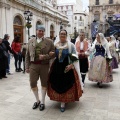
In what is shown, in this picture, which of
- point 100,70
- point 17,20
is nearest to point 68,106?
point 100,70

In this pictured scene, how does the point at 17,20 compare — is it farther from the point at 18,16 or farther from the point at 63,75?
the point at 63,75

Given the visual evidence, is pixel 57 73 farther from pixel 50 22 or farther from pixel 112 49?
pixel 50 22

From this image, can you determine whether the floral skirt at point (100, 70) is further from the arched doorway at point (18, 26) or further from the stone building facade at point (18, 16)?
the arched doorway at point (18, 26)

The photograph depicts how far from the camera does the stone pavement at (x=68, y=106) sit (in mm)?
3802

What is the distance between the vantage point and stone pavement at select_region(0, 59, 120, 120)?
3.80 meters

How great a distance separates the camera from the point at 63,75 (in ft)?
13.3

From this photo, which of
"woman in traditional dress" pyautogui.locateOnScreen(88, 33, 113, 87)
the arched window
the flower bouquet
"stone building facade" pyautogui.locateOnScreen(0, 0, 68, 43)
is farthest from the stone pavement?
the arched window

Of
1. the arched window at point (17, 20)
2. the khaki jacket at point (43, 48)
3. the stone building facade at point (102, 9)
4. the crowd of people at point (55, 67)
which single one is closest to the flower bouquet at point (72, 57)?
the crowd of people at point (55, 67)

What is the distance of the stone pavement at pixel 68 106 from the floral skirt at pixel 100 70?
30 centimetres

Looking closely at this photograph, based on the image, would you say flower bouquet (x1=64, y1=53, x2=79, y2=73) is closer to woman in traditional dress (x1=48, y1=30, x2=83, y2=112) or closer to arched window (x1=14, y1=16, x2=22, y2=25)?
woman in traditional dress (x1=48, y1=30, x2=83, y2=112)

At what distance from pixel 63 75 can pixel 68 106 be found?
756mm

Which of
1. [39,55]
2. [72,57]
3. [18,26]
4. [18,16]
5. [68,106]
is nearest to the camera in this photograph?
[39,55]

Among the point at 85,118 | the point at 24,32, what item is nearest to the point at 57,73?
the point at 85,118

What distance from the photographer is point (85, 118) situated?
372cm
